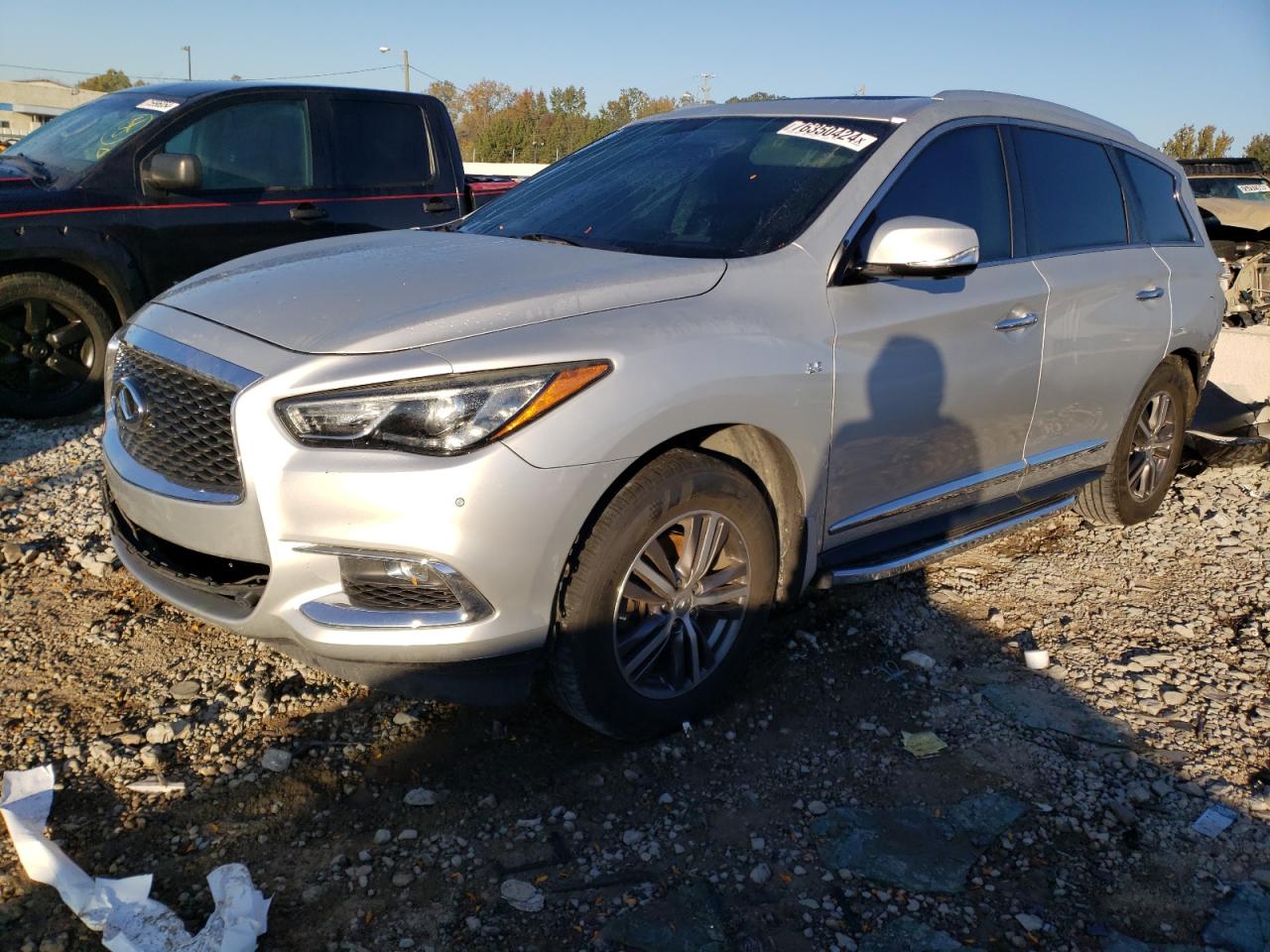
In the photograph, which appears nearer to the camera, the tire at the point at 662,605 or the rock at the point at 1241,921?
the rock at the point at 1241,921

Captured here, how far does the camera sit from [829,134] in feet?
12.7

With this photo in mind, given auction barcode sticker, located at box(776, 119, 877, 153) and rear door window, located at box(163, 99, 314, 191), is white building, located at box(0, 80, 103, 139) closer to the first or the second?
rear door window, located at box(163, 99, 314, 191)

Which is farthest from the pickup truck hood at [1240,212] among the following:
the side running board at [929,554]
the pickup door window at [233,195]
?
the pickup door window at [233,195]

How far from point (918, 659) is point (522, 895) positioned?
188 cm

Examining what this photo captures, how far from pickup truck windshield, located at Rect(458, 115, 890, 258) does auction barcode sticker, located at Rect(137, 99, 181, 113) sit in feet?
10.6

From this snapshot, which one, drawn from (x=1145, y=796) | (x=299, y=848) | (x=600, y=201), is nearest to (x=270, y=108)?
(x=600, y=201)

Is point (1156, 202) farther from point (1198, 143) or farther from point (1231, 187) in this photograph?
point (1198, 143)

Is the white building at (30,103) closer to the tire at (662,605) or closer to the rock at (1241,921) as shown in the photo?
the tire at (662,605)

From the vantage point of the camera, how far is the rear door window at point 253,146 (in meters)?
6.58

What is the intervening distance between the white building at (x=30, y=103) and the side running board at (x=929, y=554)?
2315 inches

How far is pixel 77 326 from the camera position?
→ 243 inches

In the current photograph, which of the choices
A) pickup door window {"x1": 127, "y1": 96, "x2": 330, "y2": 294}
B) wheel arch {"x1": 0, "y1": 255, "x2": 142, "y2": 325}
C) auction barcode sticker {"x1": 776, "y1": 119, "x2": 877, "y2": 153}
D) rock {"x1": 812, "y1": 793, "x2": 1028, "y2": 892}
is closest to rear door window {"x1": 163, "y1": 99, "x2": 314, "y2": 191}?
pickup door window {"x1": 127, "y1": 96, "x2": 330, "y2": 294}

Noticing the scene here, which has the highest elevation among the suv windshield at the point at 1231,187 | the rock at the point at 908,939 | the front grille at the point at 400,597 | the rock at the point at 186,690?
the suv windshield at the point at 1231,187

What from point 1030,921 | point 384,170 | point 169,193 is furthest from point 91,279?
point 1030,921
